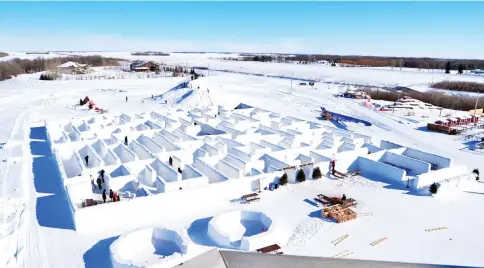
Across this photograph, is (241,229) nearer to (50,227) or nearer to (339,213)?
(339,213)

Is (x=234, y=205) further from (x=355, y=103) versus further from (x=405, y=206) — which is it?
(x=355, y=103)

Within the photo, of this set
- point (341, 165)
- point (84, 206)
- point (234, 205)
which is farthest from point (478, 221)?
point (84, 206)

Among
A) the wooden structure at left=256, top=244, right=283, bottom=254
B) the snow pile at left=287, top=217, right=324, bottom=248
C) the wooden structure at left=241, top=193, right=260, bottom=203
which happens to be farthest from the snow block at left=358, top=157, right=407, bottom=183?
the wooden structure at left=256, top=244, right=283, bottom=254

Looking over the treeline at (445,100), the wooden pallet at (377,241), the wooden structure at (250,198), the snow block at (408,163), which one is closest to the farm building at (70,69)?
the treeline at (445,100)

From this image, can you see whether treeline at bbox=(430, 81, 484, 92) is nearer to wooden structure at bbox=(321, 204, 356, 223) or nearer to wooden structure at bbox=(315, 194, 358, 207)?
wooden structure at bbox=(315, 194, 358, 207)

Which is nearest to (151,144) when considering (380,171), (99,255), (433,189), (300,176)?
(300,176)
